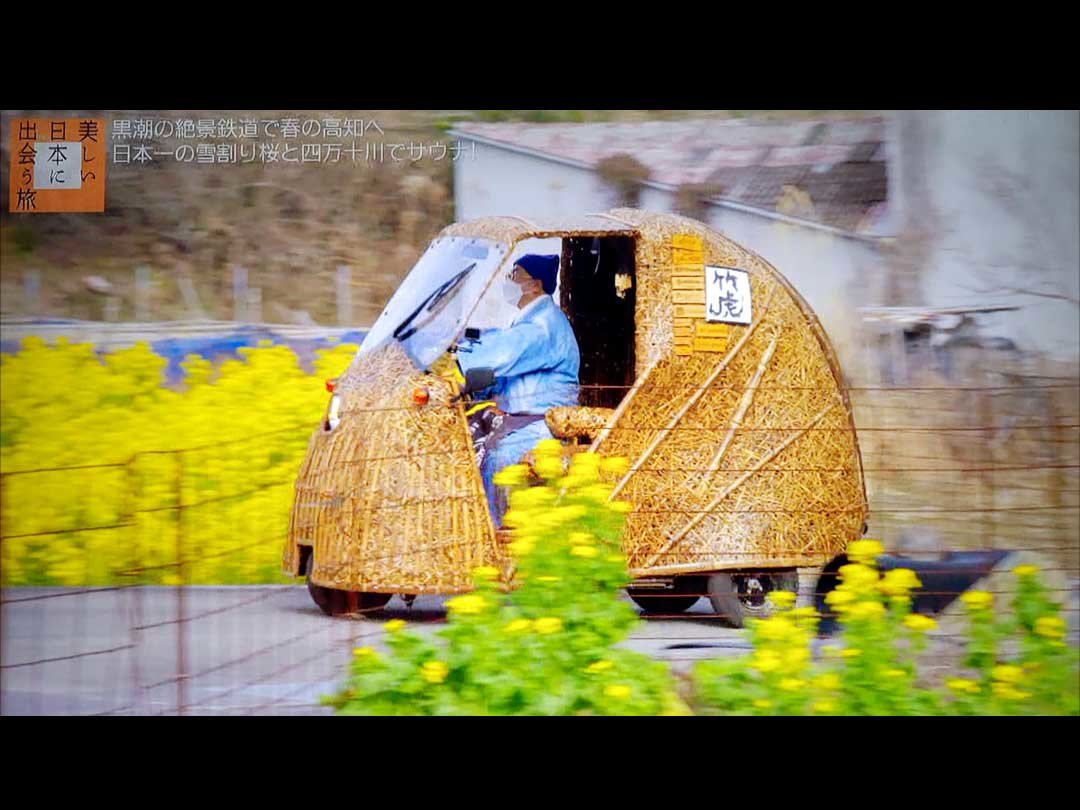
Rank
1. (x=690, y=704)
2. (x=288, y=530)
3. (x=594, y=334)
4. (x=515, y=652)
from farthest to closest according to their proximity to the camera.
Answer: (x=594, y=334) → (x=288, y=530) → (x=690, y=704) → (x=515, y=652)

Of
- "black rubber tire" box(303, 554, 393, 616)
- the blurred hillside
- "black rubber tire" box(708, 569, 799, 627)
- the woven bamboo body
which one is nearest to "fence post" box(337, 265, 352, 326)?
the blurred hillside

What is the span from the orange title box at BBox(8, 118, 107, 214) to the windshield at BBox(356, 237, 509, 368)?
112 centimetres

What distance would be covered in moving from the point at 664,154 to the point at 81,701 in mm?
2860

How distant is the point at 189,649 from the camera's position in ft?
17.4

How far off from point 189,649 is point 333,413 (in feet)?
3.17

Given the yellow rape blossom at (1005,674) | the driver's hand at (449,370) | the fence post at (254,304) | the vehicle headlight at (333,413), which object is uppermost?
the fence post at (254,304)

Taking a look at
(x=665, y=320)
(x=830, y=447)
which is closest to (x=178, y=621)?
(x=665, y=320)

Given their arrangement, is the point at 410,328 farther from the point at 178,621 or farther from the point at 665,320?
the point at 178,621

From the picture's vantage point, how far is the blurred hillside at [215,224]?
5.45 metres

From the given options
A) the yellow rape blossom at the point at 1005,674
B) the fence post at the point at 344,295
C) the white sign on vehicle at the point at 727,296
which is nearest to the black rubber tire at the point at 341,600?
the fence post at the point at 344,295

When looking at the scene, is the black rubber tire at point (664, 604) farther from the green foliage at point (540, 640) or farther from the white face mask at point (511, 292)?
the white face mask at point (511, 292)

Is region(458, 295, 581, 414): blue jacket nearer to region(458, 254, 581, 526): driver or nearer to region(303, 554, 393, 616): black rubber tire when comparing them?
region(458, 254, 581, 526): driver

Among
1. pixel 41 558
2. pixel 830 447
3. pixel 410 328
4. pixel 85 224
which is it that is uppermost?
pixel 85 224

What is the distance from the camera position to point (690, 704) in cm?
508
